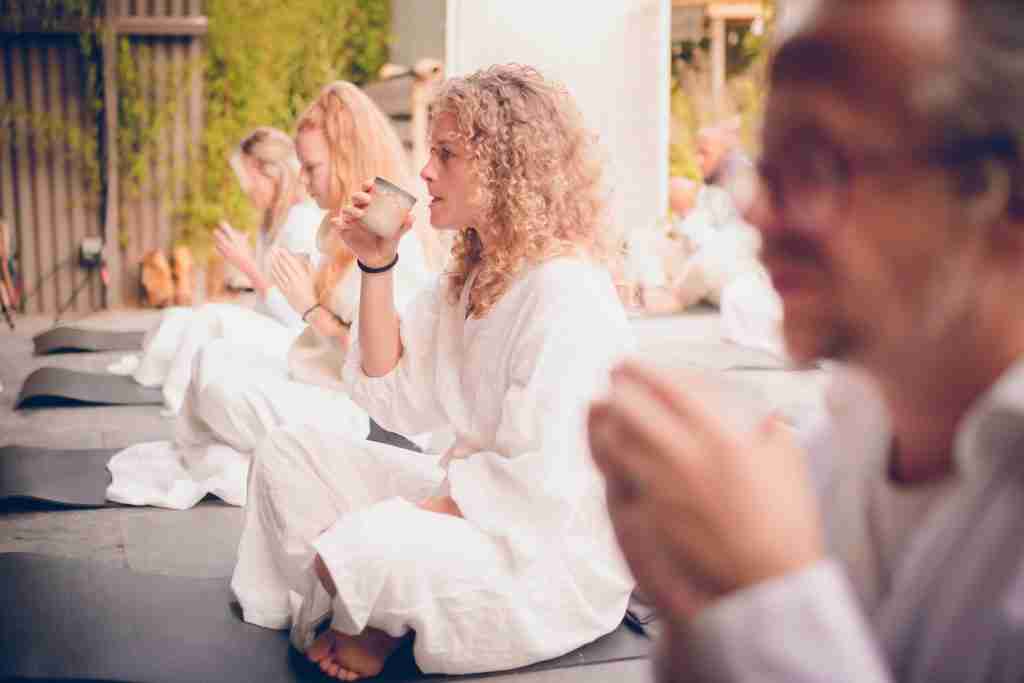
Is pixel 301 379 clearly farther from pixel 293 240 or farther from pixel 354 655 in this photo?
pixel 354 655

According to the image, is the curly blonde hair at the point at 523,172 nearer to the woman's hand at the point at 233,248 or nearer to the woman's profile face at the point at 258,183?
the woman's hand at the point at 233,248

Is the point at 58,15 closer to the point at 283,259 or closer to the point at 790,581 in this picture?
the point at 283,259

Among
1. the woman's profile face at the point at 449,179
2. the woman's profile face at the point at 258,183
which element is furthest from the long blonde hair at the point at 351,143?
the woman's profile face at the point at 258,183

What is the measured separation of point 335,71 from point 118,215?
2612mm

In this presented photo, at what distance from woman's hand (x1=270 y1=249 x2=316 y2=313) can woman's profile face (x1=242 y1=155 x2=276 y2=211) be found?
2.07m

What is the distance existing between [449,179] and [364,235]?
269 millimetres

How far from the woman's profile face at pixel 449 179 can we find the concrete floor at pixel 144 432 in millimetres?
570

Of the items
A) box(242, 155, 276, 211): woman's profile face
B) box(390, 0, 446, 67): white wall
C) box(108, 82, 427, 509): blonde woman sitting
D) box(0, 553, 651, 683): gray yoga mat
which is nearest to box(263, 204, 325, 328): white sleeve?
box(242, 155, 276, 211): woman's profile face

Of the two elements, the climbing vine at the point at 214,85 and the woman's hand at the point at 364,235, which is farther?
the climbing vine at the point at 214,85

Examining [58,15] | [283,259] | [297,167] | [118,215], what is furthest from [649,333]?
[58,15]

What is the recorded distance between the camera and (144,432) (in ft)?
16.8

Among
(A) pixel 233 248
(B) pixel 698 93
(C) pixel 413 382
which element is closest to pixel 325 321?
(A) pixel 233 248

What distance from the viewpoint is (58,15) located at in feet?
31.5

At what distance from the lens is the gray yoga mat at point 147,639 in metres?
2.39
